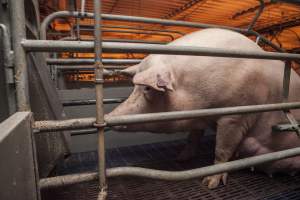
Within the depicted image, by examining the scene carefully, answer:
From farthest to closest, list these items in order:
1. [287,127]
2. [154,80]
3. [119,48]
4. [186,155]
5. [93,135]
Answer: [93,135] → [186,155] → [287,127] → [154,80] → [119,48]

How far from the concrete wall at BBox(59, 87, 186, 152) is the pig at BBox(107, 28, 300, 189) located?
3.20 ft

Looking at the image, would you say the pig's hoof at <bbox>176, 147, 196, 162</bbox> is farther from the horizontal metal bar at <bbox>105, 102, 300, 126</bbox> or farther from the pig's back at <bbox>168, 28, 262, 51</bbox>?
the horizontal metal bar at <bbox>105, 102, 300, 126</bbox>

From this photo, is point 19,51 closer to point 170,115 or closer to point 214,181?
point 170,115

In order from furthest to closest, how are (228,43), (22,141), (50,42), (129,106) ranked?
1. (228,43)
2. (129,106)
3. (50,42)
4. (22,141)

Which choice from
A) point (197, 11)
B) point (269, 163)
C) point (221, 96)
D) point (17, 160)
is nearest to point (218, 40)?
point (221, 96)

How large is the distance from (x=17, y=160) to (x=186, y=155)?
1.85m

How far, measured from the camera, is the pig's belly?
1917 mm

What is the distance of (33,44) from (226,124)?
1.49m

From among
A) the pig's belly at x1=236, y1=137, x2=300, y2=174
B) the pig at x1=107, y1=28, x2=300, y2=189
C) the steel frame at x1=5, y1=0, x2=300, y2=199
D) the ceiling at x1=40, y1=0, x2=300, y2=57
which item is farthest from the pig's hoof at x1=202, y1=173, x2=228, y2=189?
the ceiling at x1=40, y1=0, x2=300, y2=57

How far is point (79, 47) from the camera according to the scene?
90 centimetres

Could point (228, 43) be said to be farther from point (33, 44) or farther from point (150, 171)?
point (33, 44)

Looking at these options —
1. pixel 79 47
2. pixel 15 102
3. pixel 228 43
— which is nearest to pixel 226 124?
pixel 228 43

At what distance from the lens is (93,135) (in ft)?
9.04

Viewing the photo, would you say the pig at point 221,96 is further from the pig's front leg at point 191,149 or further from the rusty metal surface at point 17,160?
the rusty metal surface at point 17,160
